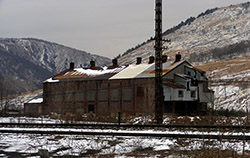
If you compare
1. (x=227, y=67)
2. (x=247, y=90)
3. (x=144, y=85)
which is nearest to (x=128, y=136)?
(x=144, y=85)

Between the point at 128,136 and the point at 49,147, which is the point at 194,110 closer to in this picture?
the point at 128,136

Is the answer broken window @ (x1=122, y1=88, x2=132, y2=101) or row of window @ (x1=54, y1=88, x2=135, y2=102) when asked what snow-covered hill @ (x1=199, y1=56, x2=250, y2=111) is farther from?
row of window @ (x1=54, y1=88, x2=135, y2=102)

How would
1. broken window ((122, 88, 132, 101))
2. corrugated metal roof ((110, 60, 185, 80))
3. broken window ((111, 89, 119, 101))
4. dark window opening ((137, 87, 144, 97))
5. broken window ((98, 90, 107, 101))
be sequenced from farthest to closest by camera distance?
broken window ((98, 90, 107, 101)) < broken window ((111, 89, 119, 101)) < broken window ((122, 88, 132, 101)) < corrugated metal roof ((110, 60, 185, 80)) < dark window opening ((137, 87, 144, 97))

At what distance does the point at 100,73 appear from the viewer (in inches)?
2031

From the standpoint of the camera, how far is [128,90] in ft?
152

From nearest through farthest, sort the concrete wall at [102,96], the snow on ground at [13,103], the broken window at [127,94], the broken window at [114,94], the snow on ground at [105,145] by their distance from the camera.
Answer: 1. the snow on ground at [105,145]
2. the snow on ground at [13,103]
3. the concrete wall at [102,96]
4. the broken window at [127,94]
5. the broken window at [114,94]

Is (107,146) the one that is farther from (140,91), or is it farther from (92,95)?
(92,95)

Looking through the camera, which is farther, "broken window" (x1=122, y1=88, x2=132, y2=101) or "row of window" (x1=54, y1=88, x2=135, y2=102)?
"row of window" (x1=54, y1=88, x2=135, y2=102)

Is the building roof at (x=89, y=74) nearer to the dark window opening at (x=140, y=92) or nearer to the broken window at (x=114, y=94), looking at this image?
the broken window at (x=114, y=94)

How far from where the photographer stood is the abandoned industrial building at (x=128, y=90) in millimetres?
44812

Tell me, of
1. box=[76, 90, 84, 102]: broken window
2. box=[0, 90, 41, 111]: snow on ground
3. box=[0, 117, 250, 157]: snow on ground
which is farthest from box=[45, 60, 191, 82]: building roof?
box=[0, 117, 250, 157]: snow on ground

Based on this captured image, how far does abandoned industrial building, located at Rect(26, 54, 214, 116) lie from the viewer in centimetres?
4481

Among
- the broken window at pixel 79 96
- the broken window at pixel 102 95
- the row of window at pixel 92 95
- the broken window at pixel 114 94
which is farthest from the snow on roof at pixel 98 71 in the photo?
the broken window at pixel 114 94

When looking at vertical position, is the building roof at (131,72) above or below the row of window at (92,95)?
above
